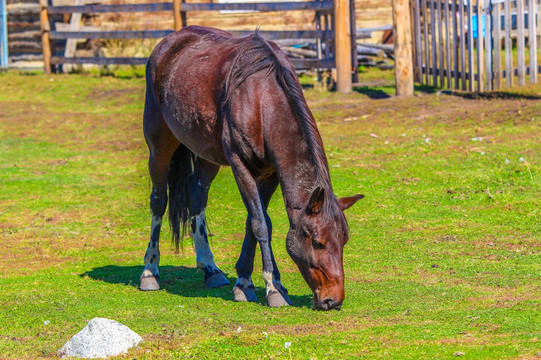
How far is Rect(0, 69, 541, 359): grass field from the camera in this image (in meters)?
5.39

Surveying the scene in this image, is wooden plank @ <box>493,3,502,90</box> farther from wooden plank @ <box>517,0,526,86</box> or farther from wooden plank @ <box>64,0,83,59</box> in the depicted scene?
wooden plank @ <box>64,0,83,59</box>

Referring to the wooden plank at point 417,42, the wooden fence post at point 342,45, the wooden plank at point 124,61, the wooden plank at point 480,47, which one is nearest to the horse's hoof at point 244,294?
the wooden plank at point 480,47

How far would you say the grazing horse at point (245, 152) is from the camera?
5969 millimetres

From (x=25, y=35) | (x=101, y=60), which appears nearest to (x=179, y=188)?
(x=101, y=60)

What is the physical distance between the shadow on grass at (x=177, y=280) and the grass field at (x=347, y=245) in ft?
0.10

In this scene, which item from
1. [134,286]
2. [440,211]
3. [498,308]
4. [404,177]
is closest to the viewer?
[498,308]

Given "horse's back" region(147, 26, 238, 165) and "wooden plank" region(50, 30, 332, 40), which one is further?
"wooden plank" region(50, 30, 332, 40)

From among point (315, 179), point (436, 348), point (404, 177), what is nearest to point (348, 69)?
point (404, 177)

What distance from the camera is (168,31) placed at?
1947 cm

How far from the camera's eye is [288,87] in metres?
6.29

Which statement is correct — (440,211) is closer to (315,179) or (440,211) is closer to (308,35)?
(315,179)

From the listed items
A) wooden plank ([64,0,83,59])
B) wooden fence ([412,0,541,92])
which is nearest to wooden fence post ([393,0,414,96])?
wooden fence ([412,0,541,92])

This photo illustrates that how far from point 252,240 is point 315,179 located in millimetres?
892

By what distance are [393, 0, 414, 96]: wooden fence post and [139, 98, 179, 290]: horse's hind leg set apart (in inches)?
372
